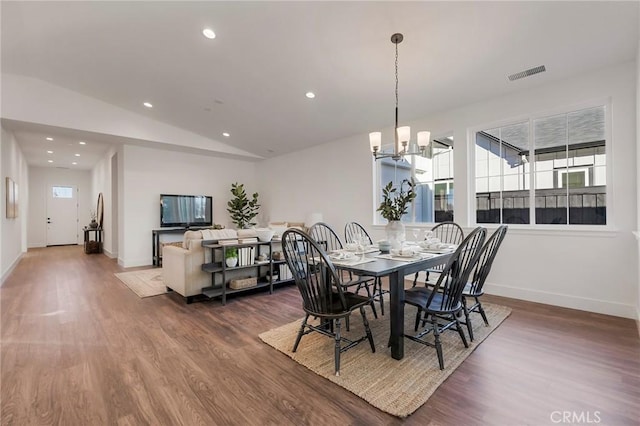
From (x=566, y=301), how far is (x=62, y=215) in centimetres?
1438

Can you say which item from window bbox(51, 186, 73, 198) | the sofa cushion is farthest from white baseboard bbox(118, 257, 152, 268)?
window bbox(51, 186, 73, 198)

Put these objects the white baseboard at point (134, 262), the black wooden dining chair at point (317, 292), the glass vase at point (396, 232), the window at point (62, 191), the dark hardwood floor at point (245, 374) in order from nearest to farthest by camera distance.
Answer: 1. the dark hardwood floor at point (245, 374)
2. the black wooden dining chair at point (317, 292)
3. the glass vase at point (396, 232)
4. the white baseboard at point (134, 262)
5. the window at point (62, 191)

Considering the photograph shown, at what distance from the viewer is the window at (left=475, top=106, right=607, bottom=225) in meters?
3.38

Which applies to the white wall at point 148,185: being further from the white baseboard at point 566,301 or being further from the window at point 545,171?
the white baseboard at point 566,301

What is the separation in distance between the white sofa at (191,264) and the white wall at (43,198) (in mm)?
9075

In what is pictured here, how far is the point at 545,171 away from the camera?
3695mm

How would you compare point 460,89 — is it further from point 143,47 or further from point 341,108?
point 143,47

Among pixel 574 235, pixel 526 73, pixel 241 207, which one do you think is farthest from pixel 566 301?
pixel 241 207

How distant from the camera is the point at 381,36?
298 cm

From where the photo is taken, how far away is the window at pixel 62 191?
10.3m

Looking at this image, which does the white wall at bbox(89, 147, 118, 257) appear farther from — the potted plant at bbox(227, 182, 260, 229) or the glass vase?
the glass vase

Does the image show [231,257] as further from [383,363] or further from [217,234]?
[383,363]

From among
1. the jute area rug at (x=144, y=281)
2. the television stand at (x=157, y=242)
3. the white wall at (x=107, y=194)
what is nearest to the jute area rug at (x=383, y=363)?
the jute area rug at (x=144, y=281)

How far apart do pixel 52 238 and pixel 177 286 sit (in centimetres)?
998
